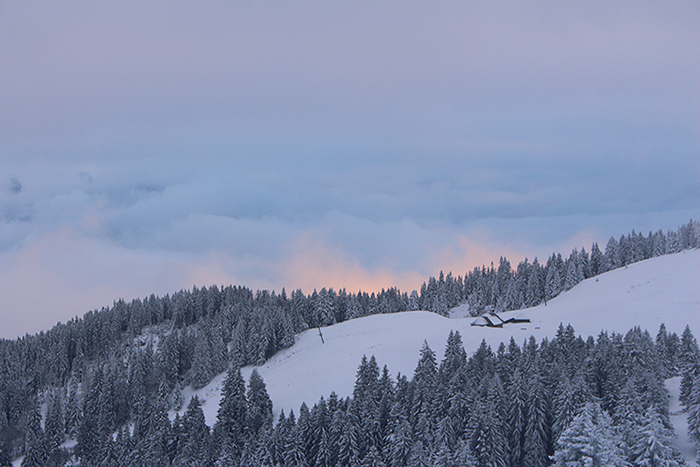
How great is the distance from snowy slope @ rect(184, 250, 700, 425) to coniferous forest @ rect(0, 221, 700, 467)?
4.98 m

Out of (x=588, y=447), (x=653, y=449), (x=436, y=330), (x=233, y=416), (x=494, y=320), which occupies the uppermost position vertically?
(x=494, y=320)

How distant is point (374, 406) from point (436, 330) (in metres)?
37.6

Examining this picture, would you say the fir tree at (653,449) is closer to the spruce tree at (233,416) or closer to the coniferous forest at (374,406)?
the coniferous forest at (374,406)

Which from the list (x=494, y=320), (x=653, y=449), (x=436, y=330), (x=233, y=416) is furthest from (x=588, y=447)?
(x=494, y=320)

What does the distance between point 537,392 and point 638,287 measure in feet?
245

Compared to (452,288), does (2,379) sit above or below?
below

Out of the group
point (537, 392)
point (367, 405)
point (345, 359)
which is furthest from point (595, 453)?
point (345, 359)

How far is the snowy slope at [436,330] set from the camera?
7575 centimetres

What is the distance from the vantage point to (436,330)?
8944 centimetres

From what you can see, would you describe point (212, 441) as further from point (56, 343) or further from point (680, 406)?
point (56, 343)

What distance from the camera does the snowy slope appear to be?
7575 cm

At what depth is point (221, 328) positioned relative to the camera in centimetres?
12125

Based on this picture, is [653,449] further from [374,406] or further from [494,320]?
[494,320]

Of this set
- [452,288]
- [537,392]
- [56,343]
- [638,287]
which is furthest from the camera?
[452,288]
